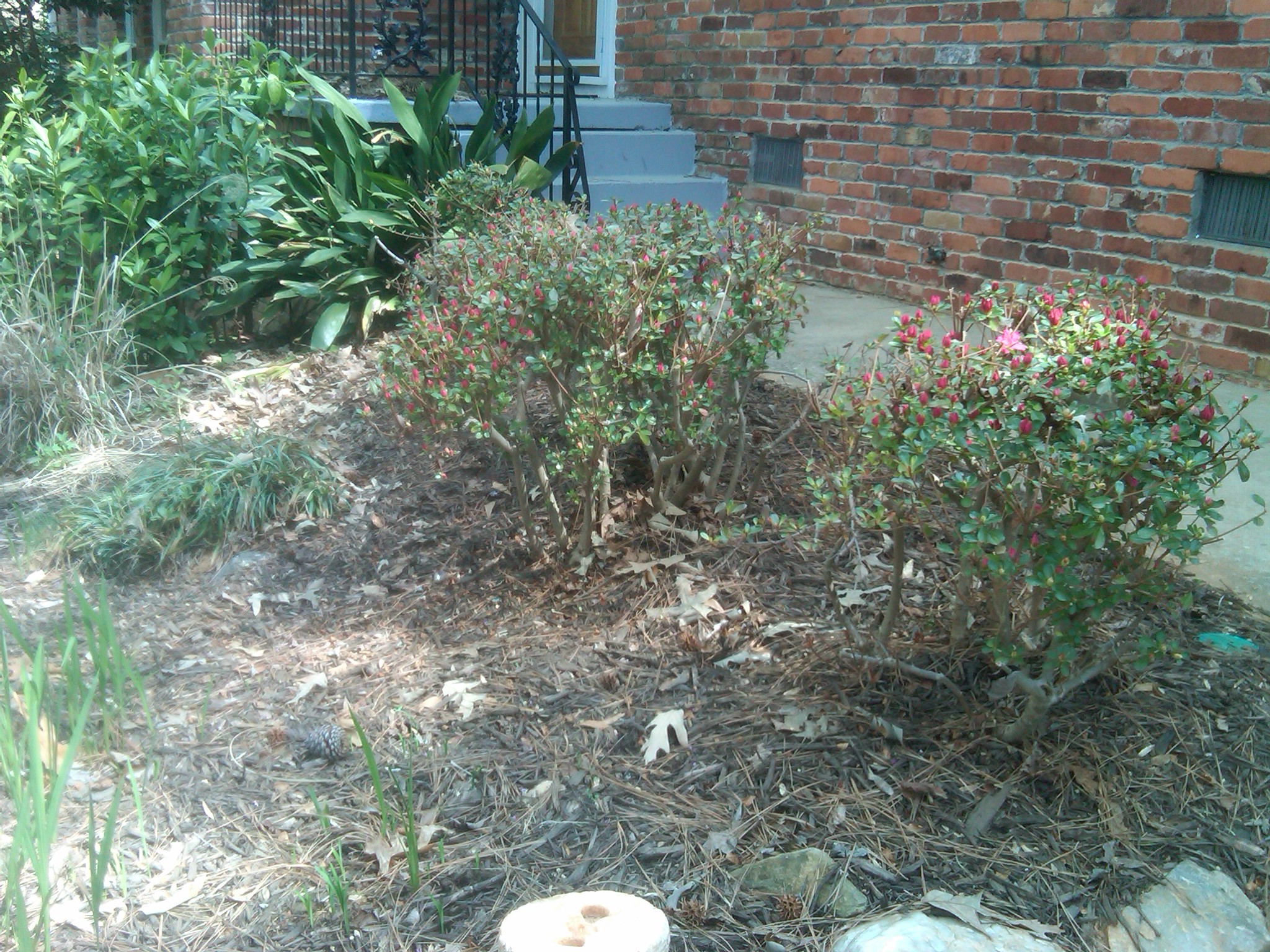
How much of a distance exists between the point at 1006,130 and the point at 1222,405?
2.06 metres

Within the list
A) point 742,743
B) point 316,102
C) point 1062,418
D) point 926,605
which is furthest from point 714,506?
point 316,102

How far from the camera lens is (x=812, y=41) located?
7.12m

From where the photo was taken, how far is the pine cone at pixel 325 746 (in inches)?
120

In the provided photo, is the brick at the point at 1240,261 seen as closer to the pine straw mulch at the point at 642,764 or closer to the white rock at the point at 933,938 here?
the pine straw mulch at the point at 642,764

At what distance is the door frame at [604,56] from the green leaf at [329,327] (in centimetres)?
408

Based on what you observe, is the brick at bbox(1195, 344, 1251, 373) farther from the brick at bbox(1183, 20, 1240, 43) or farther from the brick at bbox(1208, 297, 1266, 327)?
the brick at bbox(1183, 20, 1240, 43)

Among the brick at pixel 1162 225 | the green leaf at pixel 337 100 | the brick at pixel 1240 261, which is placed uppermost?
the green leaf at pixel 337 100

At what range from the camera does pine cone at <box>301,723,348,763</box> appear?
9.96 ft

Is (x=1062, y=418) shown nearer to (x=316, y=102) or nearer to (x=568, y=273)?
(x=568, y=273)

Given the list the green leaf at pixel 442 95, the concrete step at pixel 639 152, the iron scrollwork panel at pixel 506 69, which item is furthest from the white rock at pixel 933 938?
the concrete step at pixel 639 152

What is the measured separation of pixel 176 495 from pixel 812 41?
4785 millimetres

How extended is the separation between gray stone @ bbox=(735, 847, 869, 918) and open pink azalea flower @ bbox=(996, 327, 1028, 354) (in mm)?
1170

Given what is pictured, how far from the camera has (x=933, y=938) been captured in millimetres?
2281

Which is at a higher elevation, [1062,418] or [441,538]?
[1062,418]
